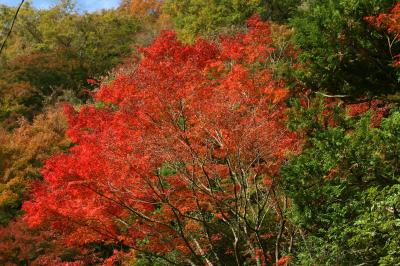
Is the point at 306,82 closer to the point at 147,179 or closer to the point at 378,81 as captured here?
the point at 378,81

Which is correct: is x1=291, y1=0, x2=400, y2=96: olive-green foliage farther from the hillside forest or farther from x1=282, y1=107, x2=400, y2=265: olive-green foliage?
x1=282, y1=107, x2=400, y2=265: olive-green foliage

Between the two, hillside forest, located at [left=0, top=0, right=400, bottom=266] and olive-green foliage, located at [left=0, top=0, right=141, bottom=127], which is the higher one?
olive-green foliage, located at [left=0, top=0, right=141, bottom=127]

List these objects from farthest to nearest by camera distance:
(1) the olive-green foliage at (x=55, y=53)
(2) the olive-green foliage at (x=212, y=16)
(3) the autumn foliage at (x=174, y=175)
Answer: (1) the olive-green foliage at (x=55, y=53)
(2) the olive-green foliage at (x=212, y=16)
(3) the autumn foliage at (x=174, y=175)

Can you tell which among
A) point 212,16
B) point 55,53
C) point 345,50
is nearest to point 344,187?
point 345,50

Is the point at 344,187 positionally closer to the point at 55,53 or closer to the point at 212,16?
the point at 212,16

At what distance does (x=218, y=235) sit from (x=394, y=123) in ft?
19.4

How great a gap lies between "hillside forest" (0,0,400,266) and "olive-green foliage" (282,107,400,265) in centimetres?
3

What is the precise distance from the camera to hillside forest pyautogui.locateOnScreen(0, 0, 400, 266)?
324 inches

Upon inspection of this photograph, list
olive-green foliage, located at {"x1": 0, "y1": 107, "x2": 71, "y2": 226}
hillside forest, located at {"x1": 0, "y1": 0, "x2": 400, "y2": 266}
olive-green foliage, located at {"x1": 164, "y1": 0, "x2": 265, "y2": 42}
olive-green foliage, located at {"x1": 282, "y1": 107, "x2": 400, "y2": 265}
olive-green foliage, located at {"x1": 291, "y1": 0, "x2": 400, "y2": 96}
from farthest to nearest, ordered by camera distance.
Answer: olive-green foliage, located at {"x1": 164, "y1": 0, "x2": 265, "y2": 42}
olive-green foliage, located at {"x1": 0, "y1": 107, "x2": 71, "y2": 226}
olive-green foliage, located at {"x1": 291, "y1": 0, "x2": 400, "y2": 96}
hillside forest, located at {"x1": 0, "y1": 0, "x2": 400, "y2": 266}
olive-green foliage, located at {"x1": 282, "y1": 107, "x2": 400, "y2": 265}

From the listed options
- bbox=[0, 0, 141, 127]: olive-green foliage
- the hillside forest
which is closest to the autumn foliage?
the hillside forest

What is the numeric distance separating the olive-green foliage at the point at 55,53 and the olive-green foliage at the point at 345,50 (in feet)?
55.0

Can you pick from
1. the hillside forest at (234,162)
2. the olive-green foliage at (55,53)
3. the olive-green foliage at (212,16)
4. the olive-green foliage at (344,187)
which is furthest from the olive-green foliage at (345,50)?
the olive-green foliage at (55,53)

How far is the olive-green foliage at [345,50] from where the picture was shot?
44.7 ft

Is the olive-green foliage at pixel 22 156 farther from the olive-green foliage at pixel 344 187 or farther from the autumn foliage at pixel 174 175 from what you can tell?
the olive-green foliage at pixel 344 187
